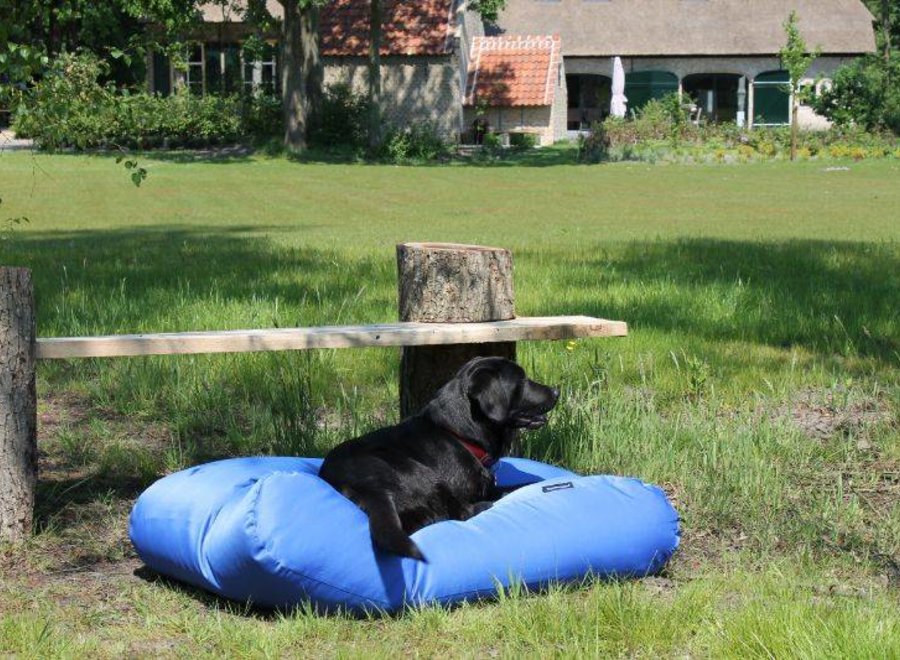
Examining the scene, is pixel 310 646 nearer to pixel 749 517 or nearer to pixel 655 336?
pixel 749 517

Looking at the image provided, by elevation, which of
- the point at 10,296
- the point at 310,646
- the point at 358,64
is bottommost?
the point at 310,646

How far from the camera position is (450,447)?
16.8 ft

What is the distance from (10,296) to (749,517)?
3139 millimetres

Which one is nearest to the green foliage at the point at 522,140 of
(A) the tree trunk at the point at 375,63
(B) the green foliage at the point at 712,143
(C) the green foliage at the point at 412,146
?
(B) the green foliage at the point at 712,143

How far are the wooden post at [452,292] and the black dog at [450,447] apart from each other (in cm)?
78

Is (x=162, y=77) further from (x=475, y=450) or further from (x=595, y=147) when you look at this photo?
(x=475, y=450)

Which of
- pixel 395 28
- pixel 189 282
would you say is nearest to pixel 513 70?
pixel 395 28

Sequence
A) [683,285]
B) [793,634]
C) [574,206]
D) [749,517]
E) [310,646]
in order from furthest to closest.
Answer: [574,206], [683,285], [749,517], [310,646], [793,634]

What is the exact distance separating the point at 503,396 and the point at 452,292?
0.98 m

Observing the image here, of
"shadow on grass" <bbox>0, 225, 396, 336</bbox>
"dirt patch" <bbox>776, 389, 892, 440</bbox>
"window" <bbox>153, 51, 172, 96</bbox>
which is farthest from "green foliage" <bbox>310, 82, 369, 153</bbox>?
"dirt patch" <bbox>776, 389, 892, 440</bbox>

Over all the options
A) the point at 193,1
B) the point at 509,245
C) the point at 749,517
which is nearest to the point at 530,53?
the point at 193,1

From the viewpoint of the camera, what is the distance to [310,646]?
4.16 m

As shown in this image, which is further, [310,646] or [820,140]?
[820,140]

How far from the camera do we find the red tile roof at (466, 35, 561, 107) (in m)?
50.5
